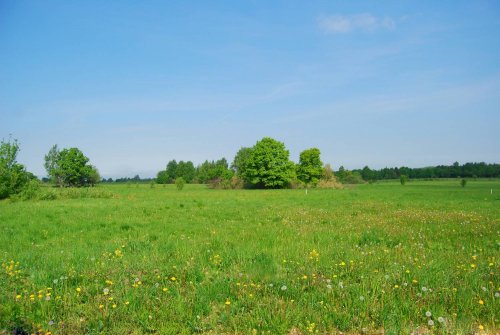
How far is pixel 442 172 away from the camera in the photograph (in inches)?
5344

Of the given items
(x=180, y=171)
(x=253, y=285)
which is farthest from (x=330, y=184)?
(x=180, y=171)

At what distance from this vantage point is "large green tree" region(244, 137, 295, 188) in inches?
2978

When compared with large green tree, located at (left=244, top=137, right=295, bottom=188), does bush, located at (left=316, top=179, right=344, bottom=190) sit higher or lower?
lower

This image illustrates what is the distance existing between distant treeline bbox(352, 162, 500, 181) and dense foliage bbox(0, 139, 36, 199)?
9585 centimetres

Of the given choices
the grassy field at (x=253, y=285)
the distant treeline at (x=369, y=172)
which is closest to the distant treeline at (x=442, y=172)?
the distant treeline at (x=369, y=172)

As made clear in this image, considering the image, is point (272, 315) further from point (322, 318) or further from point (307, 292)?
point (307, 292)

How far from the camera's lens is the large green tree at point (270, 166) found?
248 feet

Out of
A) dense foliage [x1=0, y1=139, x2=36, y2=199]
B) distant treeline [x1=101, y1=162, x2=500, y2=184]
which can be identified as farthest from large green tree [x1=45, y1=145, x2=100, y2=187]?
dense foliage [x1=0, y1=139, x2=36, y2=199]

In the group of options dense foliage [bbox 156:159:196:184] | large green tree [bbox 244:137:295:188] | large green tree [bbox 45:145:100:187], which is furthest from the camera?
dense foliage [bbox 156:159:196:184]

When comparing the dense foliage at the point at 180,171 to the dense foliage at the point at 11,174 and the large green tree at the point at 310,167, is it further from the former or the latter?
the dense foliage at the point at 11,174

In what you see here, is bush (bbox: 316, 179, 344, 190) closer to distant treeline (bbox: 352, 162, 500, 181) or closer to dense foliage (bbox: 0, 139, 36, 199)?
distant treeline (bbox: 352, 162, 500, 181)

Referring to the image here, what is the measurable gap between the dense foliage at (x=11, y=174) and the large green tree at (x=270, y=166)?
149 ft

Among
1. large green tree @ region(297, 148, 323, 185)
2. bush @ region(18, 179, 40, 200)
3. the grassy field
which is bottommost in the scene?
the grassy field

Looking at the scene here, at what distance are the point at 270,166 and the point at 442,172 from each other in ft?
315
